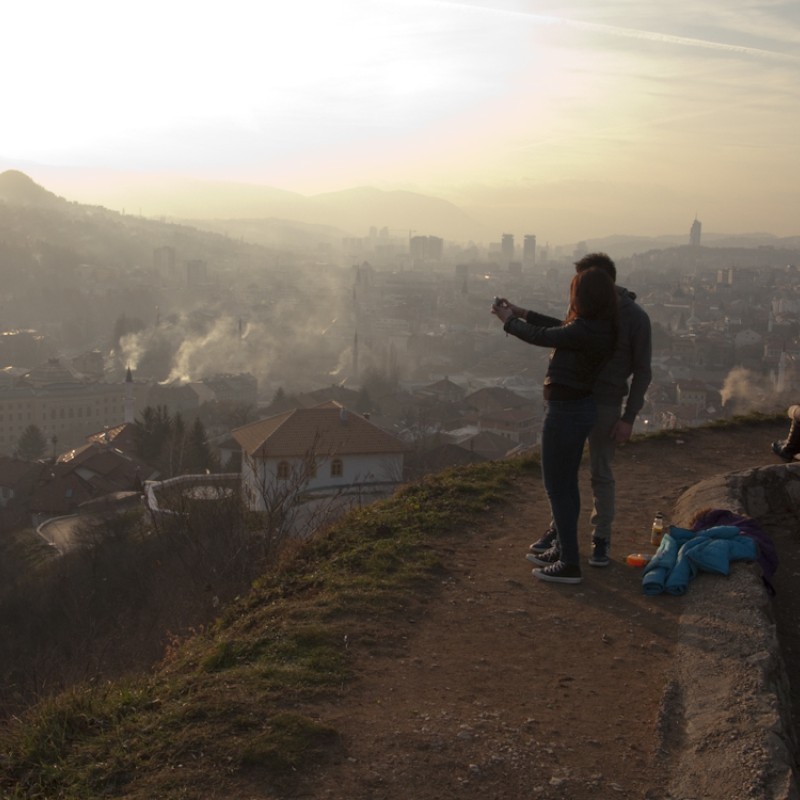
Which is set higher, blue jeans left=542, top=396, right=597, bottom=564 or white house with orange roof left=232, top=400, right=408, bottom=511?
blue jeans left=542, top=396, right=597, bottom=564

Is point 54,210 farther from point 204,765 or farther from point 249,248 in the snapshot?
point 204,765

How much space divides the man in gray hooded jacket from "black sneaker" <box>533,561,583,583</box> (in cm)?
18

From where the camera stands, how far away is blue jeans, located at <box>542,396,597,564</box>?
13.1 feet

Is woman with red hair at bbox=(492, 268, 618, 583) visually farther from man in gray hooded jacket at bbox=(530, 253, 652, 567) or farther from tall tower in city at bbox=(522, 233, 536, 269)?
tall tower in city at bbox=(522, 233, 536, 269)

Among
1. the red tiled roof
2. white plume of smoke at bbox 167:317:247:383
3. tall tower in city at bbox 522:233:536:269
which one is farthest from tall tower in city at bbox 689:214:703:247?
the red tiled roof

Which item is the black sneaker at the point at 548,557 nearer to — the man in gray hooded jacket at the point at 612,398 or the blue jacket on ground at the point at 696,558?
the man in gray hooded jacket at the point at 612,398

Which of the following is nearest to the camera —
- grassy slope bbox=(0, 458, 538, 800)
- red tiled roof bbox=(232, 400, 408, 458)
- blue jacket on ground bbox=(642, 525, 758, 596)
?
grassy slope bbox=(0, 458, 538, 800)

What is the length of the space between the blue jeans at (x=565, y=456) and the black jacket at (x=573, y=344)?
11cm

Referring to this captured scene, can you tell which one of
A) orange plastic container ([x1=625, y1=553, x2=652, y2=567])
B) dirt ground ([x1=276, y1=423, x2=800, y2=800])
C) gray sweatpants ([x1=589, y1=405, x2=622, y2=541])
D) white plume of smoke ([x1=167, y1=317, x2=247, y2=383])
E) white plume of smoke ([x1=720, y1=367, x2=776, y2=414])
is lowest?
white plume of smoke ([x1=167, y1=317, x2=247, y2=383])

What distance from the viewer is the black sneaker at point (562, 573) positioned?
406 centimetres

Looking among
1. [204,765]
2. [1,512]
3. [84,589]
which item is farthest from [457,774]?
[1,512]

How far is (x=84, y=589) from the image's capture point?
1109cm

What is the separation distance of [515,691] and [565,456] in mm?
1229

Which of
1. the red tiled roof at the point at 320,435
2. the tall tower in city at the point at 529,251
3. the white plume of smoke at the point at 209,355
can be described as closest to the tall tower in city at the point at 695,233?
the tall tower in city at the point at 529,251
